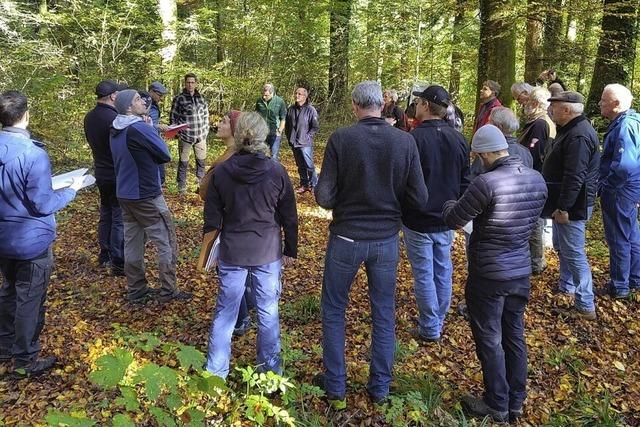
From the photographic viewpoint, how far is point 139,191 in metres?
4.74

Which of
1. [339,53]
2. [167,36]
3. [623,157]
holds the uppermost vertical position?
[167,36]

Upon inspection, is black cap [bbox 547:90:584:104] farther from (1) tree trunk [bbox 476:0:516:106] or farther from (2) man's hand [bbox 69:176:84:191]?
(2) man's hand [bbox 69:176:84:191]

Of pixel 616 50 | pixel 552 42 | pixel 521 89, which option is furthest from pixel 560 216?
pixel 552 42

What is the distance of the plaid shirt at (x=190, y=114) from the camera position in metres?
8.92

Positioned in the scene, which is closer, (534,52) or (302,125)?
(302,125)

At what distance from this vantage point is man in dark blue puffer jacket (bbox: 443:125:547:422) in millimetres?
3238

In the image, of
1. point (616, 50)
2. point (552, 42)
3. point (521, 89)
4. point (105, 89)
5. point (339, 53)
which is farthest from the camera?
point (339, 53)

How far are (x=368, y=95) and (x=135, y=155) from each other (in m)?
2.59

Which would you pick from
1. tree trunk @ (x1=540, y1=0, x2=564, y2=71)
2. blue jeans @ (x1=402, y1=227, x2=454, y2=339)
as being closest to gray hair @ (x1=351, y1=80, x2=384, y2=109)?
blue jeans @ (x1=402, y1=227, x2=454, y2=339)

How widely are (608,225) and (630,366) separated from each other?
1618 millimetres

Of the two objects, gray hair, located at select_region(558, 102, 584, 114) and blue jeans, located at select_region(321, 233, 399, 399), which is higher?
A: gray hair, located at select_region(558, 102, 584, 114)

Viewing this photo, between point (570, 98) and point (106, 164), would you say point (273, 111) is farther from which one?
point (570, 98)

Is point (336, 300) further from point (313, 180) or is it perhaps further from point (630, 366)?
point (313, 180)

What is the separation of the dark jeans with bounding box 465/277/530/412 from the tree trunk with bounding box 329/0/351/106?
1413cm
